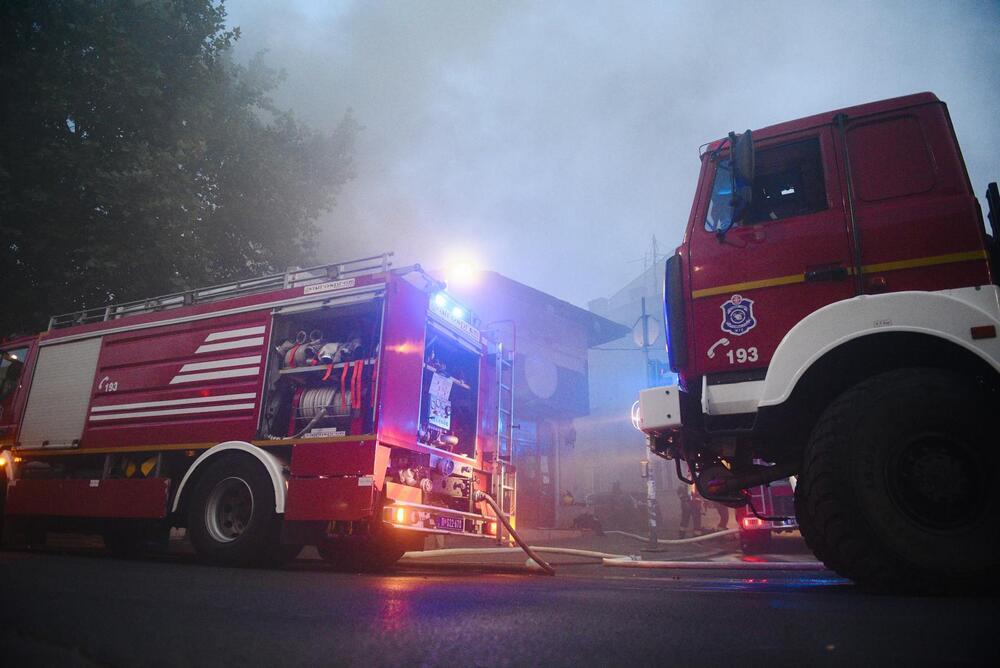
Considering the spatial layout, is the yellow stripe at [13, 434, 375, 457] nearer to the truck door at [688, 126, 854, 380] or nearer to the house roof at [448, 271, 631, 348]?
the truck door at [688, 126, 854, 380]

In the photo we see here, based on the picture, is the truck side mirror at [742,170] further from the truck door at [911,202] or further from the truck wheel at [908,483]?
the truck wheel at [908,483]

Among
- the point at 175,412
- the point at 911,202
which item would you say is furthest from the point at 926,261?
the point at 175,412

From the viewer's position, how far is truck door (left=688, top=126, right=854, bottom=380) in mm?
3746

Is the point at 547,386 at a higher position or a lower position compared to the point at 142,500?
higher

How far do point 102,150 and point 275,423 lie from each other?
912 cm

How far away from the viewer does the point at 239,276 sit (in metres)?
14.4

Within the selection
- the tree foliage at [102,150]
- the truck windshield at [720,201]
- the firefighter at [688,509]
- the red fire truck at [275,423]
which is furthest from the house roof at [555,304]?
the truck windshield at [720,201]

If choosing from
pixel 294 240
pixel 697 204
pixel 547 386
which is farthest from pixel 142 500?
pixel 547 386

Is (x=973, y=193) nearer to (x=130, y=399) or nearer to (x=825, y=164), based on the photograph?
(x=825, y=164)

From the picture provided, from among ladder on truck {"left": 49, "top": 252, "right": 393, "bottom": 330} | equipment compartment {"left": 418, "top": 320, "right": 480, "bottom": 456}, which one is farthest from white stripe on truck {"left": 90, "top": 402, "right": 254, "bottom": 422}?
equipment compartment {"left": 418, "top": 320, "right": 480, "bottom": 456}

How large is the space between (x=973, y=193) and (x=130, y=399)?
896cm

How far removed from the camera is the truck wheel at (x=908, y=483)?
116 inches

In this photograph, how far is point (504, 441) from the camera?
820 centimetres

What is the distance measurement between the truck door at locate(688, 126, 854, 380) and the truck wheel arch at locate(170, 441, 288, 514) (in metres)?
4.26
